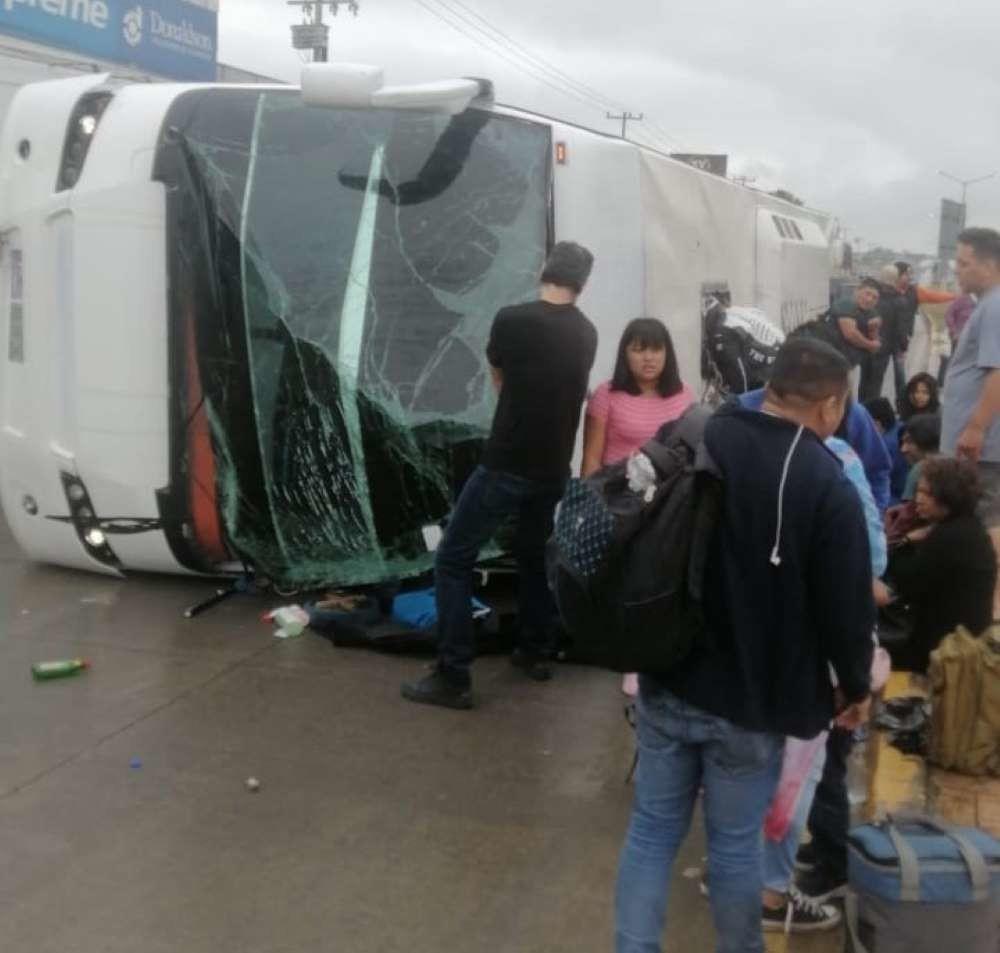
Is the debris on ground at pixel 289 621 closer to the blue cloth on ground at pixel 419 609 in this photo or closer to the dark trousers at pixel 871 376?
the blue cloth on ground at pixel 419 609

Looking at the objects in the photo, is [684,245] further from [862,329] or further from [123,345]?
[862,329]

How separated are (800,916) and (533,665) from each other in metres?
2.10

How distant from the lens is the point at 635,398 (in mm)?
5363

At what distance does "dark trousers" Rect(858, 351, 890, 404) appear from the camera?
10.9 m

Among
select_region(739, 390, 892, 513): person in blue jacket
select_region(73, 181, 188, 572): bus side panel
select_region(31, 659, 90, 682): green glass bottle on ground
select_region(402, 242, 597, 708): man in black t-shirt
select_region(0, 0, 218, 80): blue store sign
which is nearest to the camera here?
select_region(739, 390, 892, 513): person in blue jacket

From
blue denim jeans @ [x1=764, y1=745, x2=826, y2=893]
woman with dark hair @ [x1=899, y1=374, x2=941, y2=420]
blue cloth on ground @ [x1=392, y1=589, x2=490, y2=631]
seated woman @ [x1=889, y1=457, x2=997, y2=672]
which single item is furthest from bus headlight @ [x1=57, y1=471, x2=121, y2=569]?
woman with dark hair @ [x1=899, y1=374, x2=941, y2=420]

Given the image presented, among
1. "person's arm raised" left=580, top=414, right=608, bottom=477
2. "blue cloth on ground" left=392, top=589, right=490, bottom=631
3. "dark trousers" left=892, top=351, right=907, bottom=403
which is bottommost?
"blue cloth on ground" left=392, top=589, right=490, bottom=631

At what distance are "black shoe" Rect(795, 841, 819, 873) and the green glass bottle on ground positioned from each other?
9.96ft

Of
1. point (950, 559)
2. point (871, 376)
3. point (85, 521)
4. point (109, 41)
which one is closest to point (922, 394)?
point (871, 376)

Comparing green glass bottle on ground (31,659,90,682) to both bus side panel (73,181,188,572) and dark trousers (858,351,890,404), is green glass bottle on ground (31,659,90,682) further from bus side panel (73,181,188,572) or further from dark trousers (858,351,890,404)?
dark trousers (858,351,890,404)

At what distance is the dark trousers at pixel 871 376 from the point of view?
10.9 meters

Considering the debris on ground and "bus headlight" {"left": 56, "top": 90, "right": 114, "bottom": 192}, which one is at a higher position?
"bus headlight" {"left": 56, "top": 90, "right": 114, "bottom": 192}

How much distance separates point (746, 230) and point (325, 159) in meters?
4.09

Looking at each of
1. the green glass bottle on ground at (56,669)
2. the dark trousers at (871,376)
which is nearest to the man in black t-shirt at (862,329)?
the dark trousers at (871,376)
